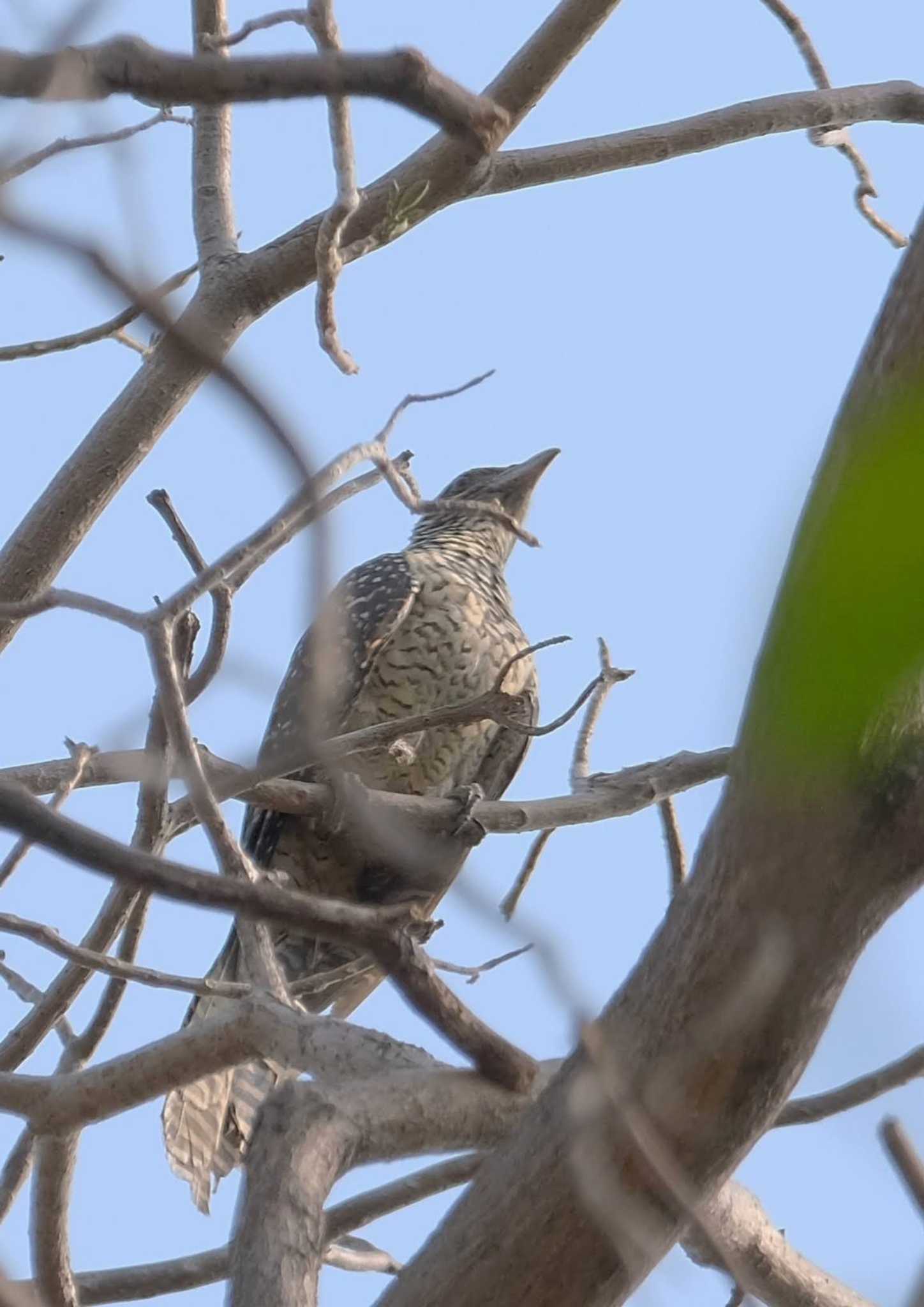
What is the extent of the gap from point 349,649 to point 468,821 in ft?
6.22

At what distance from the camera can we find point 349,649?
618cm

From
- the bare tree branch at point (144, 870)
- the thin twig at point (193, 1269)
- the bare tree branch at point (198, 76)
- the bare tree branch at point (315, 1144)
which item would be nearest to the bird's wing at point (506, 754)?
the thin twig at point (193, 1269)

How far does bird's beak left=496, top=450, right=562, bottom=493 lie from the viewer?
7.49 m

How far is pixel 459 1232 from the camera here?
6.53 ft

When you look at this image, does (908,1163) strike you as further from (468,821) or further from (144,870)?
(468,821)

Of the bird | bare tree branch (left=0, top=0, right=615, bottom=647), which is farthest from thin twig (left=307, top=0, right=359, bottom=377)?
the bird

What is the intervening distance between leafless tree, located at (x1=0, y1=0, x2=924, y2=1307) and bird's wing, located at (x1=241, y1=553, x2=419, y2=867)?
5.80 feet

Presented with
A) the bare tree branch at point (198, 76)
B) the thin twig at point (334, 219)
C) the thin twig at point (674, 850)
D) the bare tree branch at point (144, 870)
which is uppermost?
the thin twig at point (334, 219)

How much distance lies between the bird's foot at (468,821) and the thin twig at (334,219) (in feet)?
5.63

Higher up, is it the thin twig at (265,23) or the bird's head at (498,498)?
the bird's head at (498,498)

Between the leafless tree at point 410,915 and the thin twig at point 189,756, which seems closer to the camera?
the leafless tree at point 410,915

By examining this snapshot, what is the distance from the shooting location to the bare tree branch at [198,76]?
107 centimetres

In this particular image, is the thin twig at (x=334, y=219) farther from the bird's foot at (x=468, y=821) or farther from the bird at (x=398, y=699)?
the bird at (x=398, y=699)

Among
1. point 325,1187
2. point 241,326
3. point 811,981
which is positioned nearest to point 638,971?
point 811,981
